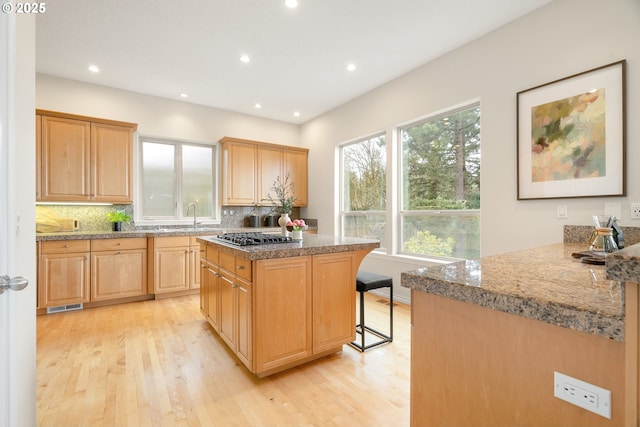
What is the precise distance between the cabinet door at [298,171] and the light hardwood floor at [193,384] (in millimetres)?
3074

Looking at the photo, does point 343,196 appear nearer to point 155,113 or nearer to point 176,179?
point 176,179

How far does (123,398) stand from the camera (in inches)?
71.9

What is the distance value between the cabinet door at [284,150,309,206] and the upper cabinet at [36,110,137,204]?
240cm

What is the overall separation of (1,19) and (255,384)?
2.18 metres

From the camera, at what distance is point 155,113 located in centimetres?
439

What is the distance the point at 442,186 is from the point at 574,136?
1.30m

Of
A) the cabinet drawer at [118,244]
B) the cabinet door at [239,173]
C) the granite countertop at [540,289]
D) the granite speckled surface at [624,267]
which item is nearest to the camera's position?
the granite speckled surface at [624,267]

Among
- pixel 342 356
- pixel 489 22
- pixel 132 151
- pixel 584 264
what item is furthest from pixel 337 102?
pixel 584 264

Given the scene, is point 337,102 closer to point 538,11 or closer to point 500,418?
point 538,11

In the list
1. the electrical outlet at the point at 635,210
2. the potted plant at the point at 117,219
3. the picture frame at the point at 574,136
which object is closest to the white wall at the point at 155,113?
the potted plant at the point at 117,219

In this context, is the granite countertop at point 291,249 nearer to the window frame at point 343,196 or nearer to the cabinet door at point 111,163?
the window frame at point 343,196

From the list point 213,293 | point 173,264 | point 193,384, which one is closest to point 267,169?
point 173,264

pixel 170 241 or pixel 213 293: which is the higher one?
pixel 170 241

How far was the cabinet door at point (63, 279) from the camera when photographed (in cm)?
324
